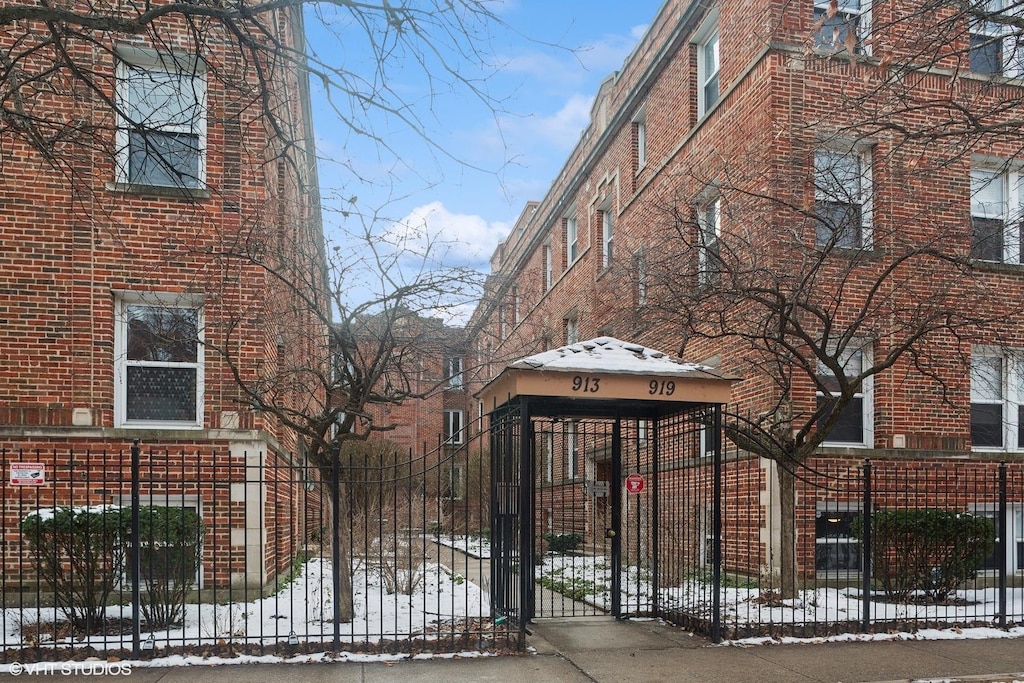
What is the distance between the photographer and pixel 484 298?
11617mm

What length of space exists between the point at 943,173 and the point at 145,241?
38.7 ft

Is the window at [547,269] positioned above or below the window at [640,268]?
above

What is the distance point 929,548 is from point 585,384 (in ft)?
19.3

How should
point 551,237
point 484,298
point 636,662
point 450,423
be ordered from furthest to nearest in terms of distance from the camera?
point 450,423 → point 551,237 → point 484,298 → point 636,662

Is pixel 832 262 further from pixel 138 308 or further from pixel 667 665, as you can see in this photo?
A: pixel 138 308

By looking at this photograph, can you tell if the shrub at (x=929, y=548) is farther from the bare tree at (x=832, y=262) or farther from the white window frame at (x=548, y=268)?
the white window frame at (x=548, y=268)

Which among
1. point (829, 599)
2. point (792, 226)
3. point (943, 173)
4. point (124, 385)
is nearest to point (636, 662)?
point (829, 599)

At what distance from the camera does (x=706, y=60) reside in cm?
1714

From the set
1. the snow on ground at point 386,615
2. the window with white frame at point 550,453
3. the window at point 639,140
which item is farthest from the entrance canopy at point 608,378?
the window at point 639,140

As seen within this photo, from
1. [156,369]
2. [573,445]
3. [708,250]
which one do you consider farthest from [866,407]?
[156,369]

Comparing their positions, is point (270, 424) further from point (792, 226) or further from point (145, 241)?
point (792, 226)

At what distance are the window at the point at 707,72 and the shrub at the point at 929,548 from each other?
8240 millimetres

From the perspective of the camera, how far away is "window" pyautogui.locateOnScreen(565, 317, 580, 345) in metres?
24.8

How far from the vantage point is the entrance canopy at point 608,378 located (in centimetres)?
901
